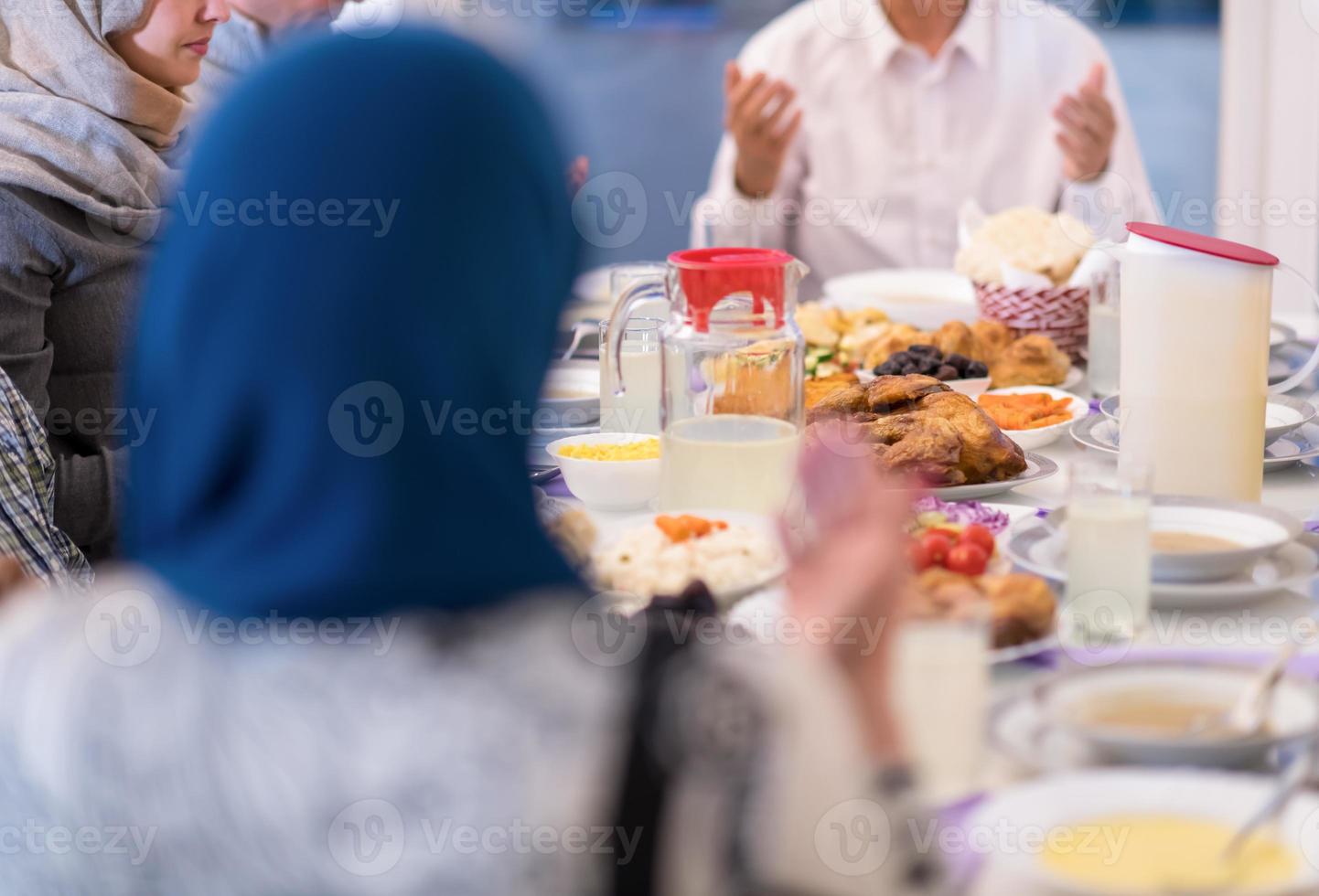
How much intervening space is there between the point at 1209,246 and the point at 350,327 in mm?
948

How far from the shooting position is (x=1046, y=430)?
1.66 m

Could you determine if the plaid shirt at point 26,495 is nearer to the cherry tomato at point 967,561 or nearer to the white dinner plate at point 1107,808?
the cherry tomato at point 967,561

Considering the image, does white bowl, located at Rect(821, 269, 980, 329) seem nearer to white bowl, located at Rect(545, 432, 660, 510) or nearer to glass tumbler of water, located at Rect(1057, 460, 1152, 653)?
white bowl, located at Rect(545, 432, 660, 510)

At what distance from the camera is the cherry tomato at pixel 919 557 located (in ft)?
3.89

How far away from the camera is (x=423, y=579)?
70 cm

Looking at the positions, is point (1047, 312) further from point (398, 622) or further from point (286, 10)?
point (286, 10)

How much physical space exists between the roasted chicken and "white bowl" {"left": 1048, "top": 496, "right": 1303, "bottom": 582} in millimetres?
179

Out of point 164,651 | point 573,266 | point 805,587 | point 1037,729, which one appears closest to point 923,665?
point 1037,729

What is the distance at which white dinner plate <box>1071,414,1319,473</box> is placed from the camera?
1592 millimetres

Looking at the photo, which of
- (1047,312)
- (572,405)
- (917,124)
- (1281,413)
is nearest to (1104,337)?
(1047,312)

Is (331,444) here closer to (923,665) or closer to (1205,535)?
(923,665)

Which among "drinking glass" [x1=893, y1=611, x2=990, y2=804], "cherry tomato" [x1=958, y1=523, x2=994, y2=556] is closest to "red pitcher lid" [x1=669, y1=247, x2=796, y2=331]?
"cherry tomato" [x1=958, y1=523, x2=994, y2=556]

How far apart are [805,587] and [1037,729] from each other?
27cm

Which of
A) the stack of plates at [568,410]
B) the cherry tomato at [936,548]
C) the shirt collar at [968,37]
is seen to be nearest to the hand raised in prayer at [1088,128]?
the shirt collar at [968,37]
